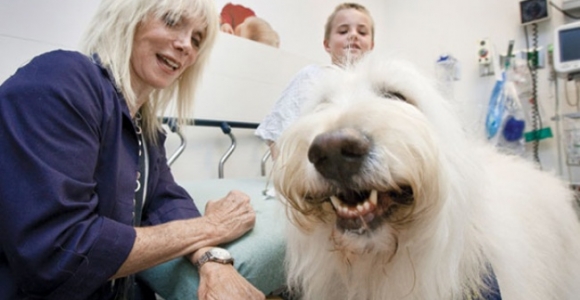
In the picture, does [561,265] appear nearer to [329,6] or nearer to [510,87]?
[510,87]

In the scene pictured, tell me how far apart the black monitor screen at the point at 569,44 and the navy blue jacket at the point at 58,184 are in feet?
8.16

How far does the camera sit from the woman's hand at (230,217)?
0.99m

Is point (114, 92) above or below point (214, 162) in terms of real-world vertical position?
above

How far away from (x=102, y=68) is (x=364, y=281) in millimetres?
811

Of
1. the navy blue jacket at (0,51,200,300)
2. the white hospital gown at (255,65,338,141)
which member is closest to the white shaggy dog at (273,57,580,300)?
the navy blue jacket at (0,51,200,300)

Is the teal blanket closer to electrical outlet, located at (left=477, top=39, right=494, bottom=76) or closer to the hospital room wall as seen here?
the hospital room wall

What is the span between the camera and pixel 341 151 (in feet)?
1.89

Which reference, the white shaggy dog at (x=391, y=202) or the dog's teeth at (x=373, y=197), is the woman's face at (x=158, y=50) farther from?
the dog's teeth at (x=373, y=197)

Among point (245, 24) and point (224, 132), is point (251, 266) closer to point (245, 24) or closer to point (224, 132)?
point (224, 132)

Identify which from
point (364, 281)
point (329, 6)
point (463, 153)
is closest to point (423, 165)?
point (463, 153)

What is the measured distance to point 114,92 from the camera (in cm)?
91

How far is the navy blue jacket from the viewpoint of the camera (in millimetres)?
671

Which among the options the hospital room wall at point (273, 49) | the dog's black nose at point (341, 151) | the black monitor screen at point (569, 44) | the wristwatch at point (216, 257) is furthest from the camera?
the black monitor screen at point (569, 44)

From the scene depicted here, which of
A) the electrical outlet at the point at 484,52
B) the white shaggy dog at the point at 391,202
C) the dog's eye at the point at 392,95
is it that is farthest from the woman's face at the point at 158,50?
the electrical outlet at the point at 484,52
